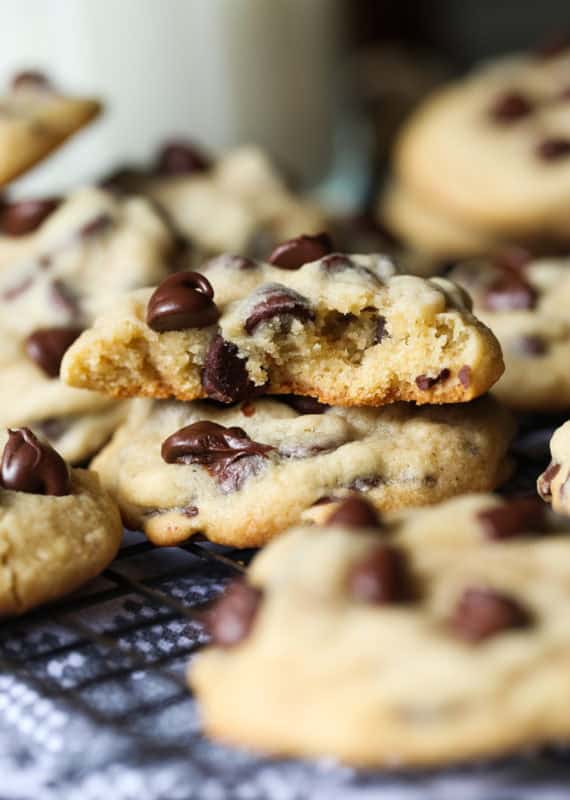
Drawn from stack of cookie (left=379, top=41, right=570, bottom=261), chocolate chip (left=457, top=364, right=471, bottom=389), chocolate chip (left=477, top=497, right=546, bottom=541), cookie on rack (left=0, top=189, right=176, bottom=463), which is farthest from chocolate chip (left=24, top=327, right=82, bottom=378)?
stack of cookie (left=379, top=41, right=570, bottom=261)

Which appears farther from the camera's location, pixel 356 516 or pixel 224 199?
pixel 224 199

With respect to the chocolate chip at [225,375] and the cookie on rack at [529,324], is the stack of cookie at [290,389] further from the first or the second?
the cookie on rack at [529,324]

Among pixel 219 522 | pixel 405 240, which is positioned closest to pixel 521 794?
pixel 219 522

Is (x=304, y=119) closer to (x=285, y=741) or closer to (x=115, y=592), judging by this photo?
(x=115, y=592)

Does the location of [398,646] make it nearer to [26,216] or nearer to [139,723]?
[139,723]

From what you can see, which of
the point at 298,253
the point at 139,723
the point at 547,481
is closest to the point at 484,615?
the point at 139,723
